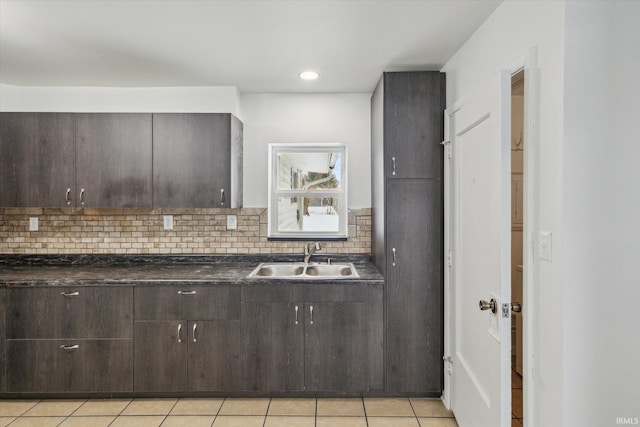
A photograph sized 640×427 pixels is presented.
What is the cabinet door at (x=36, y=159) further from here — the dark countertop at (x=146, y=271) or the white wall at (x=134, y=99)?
the dark countertop at (x=146, y=271)

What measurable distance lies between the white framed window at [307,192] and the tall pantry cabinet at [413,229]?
2.45 ft

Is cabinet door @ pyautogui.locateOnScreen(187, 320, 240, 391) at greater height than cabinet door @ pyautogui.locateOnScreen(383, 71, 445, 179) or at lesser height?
lesser

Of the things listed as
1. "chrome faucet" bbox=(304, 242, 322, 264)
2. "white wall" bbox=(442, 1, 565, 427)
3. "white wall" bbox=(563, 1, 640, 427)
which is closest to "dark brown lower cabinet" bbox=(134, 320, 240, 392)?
"chrome faucet" bbox=(304, 242, 322, 264)

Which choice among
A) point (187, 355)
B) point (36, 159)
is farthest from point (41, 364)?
point (36, 159)

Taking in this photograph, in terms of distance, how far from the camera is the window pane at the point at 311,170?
3.53 meters

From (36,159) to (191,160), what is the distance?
3.86 ft

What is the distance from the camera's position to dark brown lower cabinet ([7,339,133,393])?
9.16 ft

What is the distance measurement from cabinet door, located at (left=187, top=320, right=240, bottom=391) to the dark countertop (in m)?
0.32

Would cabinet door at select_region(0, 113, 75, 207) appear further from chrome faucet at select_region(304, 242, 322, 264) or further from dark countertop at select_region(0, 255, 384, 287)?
chrome faucet at select_region(304, 242, 322, 264)

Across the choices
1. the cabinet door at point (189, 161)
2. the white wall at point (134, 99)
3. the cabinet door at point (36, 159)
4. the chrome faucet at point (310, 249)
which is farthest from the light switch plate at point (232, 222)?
the cabinet door at point (36, 159)

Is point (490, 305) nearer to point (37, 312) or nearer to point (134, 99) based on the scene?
point (37, 312)

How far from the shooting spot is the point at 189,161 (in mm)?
3135

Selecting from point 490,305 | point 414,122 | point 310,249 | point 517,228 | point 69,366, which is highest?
point 414,122

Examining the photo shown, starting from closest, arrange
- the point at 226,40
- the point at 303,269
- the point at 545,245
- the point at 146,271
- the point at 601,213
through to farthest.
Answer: the point at 601,213
the point at 545,245
the point at 226,40
the point at 146,271
the point at 303,269
